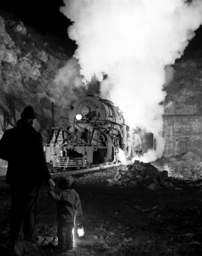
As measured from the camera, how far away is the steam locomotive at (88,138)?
40.3 ft

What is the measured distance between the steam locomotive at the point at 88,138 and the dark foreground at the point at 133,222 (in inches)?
210

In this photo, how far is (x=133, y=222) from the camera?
4.29m

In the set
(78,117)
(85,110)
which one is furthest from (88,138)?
(85,110)

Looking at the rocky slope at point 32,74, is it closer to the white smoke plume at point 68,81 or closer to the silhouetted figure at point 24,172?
the white smoke plume at point 68,81

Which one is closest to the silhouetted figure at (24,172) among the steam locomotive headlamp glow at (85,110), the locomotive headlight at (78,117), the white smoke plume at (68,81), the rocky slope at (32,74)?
the locomotive headlight at (78,117)

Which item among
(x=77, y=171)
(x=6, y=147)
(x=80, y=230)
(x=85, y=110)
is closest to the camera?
(x=6, y=147)

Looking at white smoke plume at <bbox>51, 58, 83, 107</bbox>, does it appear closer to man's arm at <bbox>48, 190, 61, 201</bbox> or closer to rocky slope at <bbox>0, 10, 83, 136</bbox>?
rocky slope at <bbox>0, 10, 83, 136</bbox>

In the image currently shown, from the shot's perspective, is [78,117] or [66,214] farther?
[78,117]

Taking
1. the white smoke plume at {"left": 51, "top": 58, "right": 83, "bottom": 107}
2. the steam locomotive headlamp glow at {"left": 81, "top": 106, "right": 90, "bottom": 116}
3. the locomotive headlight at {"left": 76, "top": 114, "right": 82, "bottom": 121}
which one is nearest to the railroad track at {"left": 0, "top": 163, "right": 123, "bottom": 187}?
the locomotive headlight at {"left": 76, "top": 114, "right": 82, "bottom": 121}

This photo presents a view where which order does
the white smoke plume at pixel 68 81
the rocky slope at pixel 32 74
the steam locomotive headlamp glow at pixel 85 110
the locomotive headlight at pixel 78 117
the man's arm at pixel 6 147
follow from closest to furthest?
the man's arm at pixel 6 147 → the locomotive headlight at pixel 78 117 → the steam locomotive headlamp glow at pixel 85 110 → the rocky slope at pixel 32 74 → the white smoke plume at pixel 68 81

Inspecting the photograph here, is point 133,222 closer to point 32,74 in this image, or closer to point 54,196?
point 54,196

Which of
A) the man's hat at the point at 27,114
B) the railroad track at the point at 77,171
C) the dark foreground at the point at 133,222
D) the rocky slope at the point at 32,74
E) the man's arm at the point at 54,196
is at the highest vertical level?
the rocky slope at the point at 32,74

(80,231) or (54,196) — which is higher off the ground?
(54,196)

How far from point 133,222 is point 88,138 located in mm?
9178
